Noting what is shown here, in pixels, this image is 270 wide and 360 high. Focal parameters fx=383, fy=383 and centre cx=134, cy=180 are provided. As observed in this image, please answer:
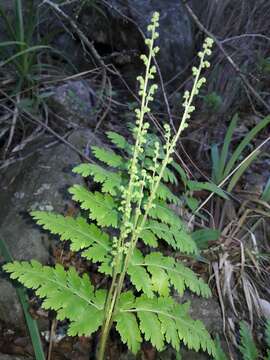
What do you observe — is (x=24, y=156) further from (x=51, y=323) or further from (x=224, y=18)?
(x=224, y=18)

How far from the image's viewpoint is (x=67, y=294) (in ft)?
4.67


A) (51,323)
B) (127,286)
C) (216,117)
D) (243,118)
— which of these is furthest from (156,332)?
(243,118)

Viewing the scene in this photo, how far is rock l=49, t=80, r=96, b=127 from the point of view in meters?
3.31

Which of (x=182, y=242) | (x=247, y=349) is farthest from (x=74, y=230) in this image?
(x=247, y=349)

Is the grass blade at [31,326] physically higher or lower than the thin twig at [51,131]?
lower

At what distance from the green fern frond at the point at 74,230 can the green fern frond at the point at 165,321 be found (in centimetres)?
24

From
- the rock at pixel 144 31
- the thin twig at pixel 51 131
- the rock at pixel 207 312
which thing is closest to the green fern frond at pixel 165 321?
the rock at pixel 207 312

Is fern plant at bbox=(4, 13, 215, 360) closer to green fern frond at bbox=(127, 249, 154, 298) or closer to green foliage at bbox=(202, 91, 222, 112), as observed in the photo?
green fern frond at bbox=(127, 249, 154, 298)

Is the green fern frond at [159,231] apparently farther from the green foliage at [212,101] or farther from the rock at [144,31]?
the rock at [144,31]

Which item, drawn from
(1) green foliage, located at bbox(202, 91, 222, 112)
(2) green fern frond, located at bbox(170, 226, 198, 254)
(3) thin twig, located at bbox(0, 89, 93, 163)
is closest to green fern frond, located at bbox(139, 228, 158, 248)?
(2) green fern frond, located at bbox(170, 226, 198, 254)

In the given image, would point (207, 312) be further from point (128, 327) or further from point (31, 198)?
point (31, 198)

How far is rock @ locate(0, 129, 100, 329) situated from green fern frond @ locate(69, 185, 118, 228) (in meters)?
0.93

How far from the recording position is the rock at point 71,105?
3.31 metres

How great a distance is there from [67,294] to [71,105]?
2.20 m
